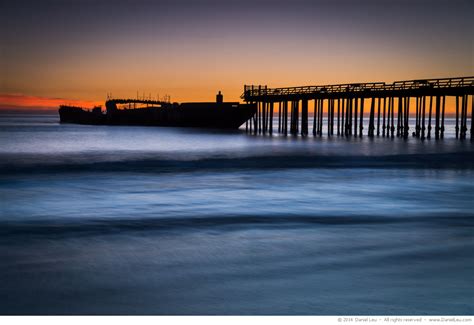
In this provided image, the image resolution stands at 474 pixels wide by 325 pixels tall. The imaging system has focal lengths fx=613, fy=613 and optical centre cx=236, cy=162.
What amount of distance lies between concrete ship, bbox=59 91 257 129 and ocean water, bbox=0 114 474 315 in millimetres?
56038

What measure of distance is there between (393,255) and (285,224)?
2868 millimetres

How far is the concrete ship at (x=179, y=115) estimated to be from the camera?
75.2 metres

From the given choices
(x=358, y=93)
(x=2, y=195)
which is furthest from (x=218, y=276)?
(x=358, y=93)

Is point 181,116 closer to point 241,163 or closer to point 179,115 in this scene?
point 179,115

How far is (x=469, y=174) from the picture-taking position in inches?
816

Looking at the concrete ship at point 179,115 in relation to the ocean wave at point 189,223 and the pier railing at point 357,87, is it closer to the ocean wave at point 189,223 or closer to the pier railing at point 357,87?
the pier railing at point 357,87

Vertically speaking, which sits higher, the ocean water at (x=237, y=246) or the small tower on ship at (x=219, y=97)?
the small tower on ship at (x=219, y=97)

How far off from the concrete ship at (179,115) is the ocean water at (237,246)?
184 ft

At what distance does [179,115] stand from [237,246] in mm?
76362

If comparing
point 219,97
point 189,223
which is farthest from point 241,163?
point 219,97

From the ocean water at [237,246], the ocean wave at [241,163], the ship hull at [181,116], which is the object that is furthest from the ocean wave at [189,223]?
the ship hull at [181,116]

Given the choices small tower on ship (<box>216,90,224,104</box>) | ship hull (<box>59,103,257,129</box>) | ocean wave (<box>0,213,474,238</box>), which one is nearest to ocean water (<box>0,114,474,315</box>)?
ocean wave (<box>0,213,474,238</box>)

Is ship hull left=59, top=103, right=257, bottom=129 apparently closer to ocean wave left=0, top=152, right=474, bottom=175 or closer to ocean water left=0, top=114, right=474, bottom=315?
ocean wave left=0, top=152, right=474, bottom=175
